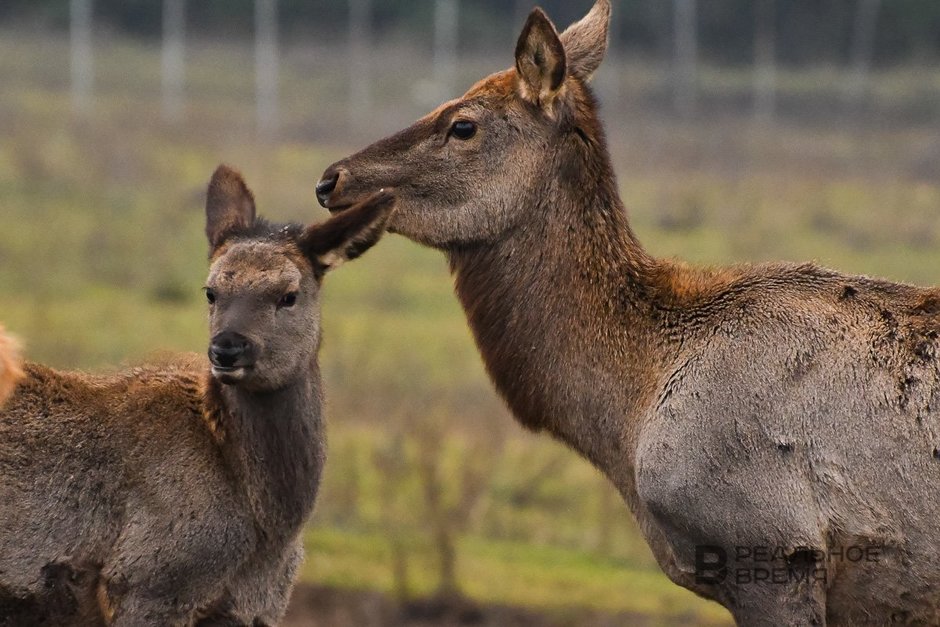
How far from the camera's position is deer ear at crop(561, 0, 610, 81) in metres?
10.9

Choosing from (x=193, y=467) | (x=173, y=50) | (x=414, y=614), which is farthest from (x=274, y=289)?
(x=173, y=50)

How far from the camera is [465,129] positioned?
1049 cm

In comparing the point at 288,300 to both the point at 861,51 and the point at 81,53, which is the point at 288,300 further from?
the point at 81,53

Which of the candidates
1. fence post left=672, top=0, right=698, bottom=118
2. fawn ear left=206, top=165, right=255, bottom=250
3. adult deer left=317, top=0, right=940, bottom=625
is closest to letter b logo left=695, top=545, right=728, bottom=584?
adult deer left=317, top=0, right=940, bottom=625

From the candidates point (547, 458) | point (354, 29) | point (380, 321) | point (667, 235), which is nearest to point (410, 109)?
point (354, 29)

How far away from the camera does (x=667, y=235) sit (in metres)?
31.7

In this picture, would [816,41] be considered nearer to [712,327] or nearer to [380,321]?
[380,321]

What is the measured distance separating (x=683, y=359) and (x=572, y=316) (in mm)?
817

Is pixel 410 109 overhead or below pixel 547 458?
overhead

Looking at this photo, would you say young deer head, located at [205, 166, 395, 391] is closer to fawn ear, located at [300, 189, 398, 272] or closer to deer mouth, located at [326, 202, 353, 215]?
fawn ear, located at [300, 189, 398, 272]

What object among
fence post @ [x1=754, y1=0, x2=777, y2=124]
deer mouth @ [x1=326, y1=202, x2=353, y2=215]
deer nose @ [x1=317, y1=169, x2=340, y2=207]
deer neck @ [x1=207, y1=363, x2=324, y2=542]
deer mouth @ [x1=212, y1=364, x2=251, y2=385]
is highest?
fence post @ [x1=754, y1=0, x2=777, y2=124]

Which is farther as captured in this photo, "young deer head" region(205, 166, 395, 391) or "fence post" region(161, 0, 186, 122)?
"fence post" region(161, 0, 186, 122)

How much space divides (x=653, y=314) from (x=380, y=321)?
16.8m

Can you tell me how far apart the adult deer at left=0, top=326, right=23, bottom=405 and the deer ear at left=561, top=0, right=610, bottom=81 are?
394 cm
